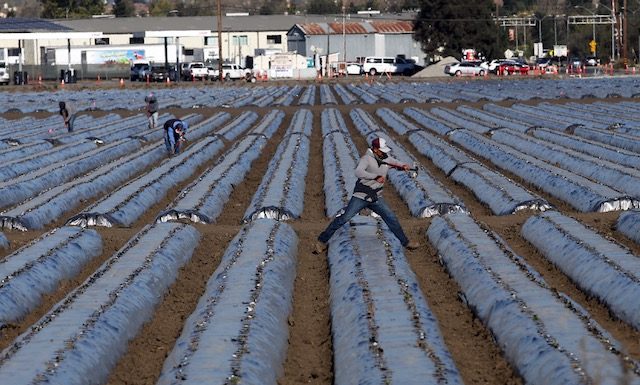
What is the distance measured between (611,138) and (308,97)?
31328 millimetres

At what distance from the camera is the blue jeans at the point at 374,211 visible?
15.1 metres

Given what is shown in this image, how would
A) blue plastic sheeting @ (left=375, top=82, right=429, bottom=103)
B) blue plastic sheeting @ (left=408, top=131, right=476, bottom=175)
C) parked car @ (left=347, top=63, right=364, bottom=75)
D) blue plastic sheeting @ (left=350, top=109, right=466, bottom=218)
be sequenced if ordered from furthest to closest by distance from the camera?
1. parked car @ (left=347, top=63, right=364, bottom=75)
2. blue plastic sheeting @ (left=375, top=82, right=429, bottom=103)
3. blue plastic sheeting @ (left=408, top=131, right=476, bottom=175)
4. blue plastic sheeting @ (left=350, top=109, right=466, bottom=218)

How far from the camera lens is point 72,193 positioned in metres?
21.7

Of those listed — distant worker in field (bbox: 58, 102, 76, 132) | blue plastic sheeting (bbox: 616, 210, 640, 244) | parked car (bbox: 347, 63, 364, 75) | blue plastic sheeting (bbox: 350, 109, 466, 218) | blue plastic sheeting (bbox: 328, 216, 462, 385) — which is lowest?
blue plastic sheeting (bbox: 328, 216, 462, 385)

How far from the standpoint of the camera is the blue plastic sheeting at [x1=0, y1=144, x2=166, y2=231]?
1898 centimetres

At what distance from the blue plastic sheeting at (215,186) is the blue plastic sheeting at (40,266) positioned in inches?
79.9

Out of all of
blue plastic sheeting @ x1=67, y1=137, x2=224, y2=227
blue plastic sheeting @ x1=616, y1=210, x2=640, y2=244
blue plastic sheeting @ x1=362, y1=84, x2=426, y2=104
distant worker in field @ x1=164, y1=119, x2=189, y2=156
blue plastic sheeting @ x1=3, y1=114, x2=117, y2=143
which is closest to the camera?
blue plastic sheeting @ x1=616, y1=210, x2=640, y2=244

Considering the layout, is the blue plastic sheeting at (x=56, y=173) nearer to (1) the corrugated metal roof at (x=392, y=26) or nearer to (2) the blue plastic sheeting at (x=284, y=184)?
(2) the blue plastic sheeting at (x=284, y=184)

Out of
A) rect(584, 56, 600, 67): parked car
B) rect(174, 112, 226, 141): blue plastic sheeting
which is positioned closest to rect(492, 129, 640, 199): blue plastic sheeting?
rect(174, 112, 226, 141): blue plastic sheeting

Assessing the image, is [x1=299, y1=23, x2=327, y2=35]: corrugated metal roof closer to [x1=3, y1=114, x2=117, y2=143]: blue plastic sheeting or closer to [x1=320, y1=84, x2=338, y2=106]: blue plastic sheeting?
[x1=320, y1=84, x2=338, y2=106]: blue plastic sheeting

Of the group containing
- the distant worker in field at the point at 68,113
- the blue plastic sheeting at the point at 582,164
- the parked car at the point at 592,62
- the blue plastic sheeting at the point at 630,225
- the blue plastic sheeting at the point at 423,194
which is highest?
the parked car at the point at 592,62

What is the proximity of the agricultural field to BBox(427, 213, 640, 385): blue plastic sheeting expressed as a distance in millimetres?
34

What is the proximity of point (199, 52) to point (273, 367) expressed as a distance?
333 feet

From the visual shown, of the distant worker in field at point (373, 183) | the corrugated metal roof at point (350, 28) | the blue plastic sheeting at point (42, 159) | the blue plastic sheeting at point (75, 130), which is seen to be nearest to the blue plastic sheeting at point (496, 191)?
the distant worker in field at point (373, 183)
